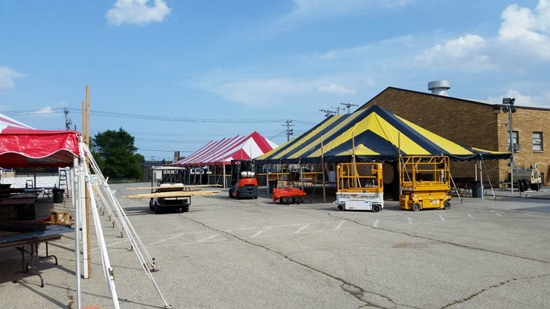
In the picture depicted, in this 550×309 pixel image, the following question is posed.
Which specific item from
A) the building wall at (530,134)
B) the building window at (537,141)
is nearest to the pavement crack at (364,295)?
the building wall at (530,134)

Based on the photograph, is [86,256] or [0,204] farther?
[0,204]

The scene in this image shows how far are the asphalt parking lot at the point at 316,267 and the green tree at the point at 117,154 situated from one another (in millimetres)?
62322

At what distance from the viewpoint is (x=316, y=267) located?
299 inches

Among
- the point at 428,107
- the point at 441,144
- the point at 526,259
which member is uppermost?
the point at 428,107

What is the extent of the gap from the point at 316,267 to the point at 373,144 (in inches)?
582

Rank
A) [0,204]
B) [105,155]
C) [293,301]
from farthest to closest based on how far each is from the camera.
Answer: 1. [105,155]
2. [0,204]
3. [293,301]

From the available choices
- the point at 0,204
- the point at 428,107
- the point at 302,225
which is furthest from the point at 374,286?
the point at 428,107

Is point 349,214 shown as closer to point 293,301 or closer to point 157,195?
point 157,195

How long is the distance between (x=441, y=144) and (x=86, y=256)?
19.5 m

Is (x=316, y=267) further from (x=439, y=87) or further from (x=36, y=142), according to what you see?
(x=439, y=87)

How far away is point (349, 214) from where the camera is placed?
53.1 ft

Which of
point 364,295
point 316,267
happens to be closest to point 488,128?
point 316,267

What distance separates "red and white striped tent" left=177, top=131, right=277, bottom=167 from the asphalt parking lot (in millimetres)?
24982

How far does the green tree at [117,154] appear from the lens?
237ft
